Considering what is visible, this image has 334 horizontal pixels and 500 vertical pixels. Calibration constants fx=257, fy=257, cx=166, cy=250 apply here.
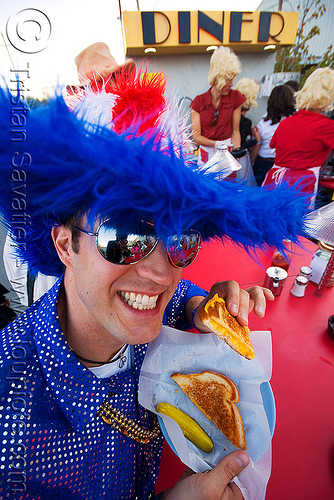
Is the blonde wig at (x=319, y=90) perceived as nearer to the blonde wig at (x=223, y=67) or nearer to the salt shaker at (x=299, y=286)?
the blonde wig at (x=223, y=67)

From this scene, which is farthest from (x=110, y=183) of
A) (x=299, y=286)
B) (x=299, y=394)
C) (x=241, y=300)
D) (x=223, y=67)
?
(x=223, y=67)

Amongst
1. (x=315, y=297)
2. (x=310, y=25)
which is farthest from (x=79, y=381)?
(x=310, y=25)

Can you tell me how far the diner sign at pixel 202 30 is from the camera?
20.6 ft

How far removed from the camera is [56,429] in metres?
0.87

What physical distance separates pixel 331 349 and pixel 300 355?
0.21 meters

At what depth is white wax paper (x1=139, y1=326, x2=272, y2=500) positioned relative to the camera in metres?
0.97

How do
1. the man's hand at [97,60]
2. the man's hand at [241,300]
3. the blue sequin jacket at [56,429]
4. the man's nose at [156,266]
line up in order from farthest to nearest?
the man's hand at [97,60] < the man's hand at [241,300] < the man's nose at [156,266] < the blue sequin jacket at [56,429]

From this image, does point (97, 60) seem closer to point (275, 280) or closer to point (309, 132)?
point (275, 280)

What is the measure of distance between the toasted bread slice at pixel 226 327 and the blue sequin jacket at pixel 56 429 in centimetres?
48

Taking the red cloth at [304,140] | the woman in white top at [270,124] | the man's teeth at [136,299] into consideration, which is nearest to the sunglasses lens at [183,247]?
the man's teeth at [136,299]

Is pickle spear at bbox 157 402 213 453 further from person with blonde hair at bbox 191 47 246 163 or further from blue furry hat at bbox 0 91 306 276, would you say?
person with blonde hair at bbox 191 47 246 163

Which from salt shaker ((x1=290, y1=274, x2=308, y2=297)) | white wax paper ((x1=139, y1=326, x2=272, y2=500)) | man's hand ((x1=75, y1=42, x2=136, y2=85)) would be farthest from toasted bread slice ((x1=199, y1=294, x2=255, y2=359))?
man's hand ((x1=75, y1=42, x2=136, y2=85))

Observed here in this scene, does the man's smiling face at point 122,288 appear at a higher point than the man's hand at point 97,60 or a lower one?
lower

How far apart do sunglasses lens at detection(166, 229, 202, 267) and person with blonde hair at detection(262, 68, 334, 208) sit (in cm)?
273
